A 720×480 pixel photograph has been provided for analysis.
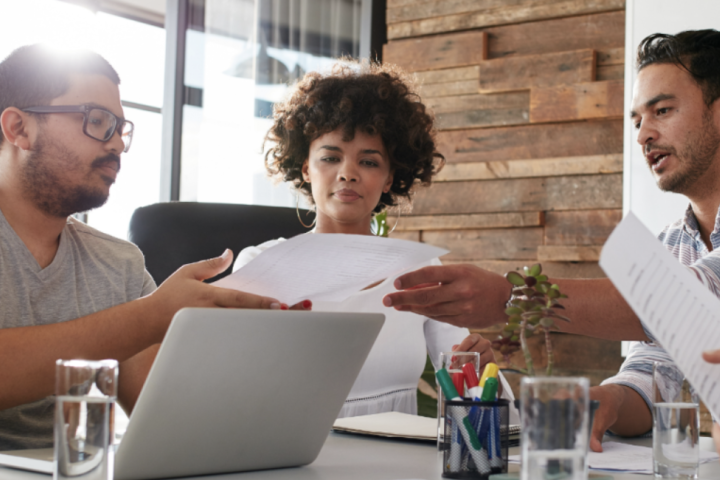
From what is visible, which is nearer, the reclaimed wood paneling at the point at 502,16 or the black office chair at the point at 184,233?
the black office chair at the point at 184,233

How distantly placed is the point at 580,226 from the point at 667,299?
2366 millimetres

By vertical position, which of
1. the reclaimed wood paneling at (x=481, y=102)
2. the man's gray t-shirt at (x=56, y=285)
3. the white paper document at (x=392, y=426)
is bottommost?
the white paper document at (x=392, y=426)

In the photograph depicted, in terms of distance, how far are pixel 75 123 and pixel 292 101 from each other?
2.44 feet

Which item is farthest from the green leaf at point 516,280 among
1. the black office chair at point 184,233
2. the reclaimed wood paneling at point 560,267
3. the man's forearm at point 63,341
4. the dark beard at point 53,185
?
the reclaimed wood paneling at point 560,267

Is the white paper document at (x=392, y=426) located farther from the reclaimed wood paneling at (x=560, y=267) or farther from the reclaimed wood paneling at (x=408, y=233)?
the reclaimed wood paneling at (x=408, y=233)

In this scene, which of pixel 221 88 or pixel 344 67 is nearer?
pixel 344 67

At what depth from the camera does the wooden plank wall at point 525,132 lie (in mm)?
2793

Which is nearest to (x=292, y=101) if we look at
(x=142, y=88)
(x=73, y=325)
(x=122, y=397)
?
(x=122, y=397)

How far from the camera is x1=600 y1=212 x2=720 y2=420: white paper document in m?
0.53

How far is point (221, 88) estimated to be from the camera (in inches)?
132

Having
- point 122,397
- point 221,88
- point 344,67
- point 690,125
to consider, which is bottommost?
point 122,397

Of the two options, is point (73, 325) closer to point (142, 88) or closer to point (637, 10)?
point (637, 10)

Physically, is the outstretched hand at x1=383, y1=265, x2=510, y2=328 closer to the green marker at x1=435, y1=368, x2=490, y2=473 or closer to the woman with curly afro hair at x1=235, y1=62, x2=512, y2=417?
the green marker at x1=435, y1=368, x2=490, y2=473

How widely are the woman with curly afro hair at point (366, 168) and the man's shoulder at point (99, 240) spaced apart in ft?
0.82
